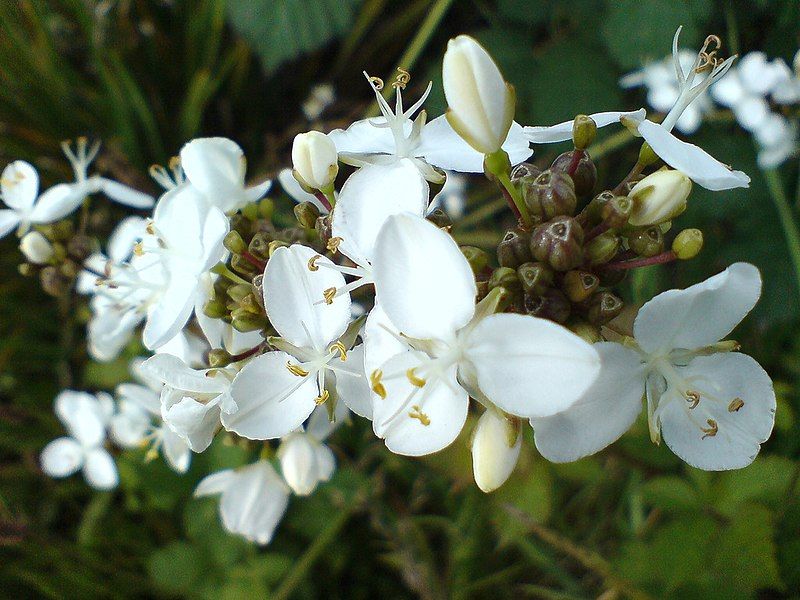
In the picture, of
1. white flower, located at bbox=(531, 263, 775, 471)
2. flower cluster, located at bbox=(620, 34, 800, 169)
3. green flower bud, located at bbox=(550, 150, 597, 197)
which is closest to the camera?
white flower, located at bbox=(531, 263, 775, 471)

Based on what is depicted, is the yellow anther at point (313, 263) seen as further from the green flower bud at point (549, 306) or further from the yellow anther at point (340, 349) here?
the green flower bud at point (549, 306)

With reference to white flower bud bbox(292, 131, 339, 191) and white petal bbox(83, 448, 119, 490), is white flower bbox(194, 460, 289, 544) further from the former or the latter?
white petal bbox(83, 448, 119, 490)

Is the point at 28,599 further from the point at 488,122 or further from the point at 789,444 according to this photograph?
the point at 789,444

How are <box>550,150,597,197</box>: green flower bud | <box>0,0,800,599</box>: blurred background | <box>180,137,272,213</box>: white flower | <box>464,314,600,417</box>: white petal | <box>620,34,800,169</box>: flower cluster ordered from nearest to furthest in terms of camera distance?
<box>464,314,600,417</box>: white petal → <box>550,150,597,197</box>: green flower bud → <box>180,137,272,213</box>: white flower → <box>0,0,800,599</box>: blurred background → <box>620,34,800,169</box>: flower cluster

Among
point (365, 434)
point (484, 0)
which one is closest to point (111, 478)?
point (365, 434)

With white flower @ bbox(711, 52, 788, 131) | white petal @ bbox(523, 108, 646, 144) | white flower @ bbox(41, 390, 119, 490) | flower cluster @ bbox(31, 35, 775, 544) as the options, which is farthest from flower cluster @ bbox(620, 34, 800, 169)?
white flower @ bbox(41, 390, 119, 490)

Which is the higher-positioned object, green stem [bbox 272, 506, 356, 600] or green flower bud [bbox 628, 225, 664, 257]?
green flower bud [bbox 628, 225, 664, 257]

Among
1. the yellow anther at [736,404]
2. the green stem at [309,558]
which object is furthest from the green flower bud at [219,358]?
the green stem at [309,558]
